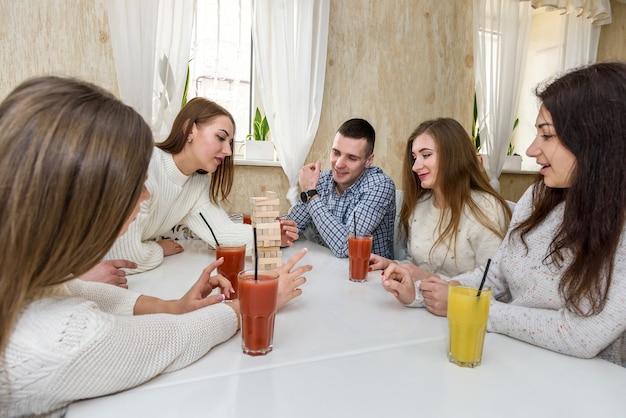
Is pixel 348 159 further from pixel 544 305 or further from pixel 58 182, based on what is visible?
pixel 58 182

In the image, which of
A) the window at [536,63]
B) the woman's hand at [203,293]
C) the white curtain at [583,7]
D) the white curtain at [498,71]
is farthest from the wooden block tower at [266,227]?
the window at [536,63]

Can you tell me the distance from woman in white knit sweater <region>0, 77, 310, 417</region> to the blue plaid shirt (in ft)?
4.30

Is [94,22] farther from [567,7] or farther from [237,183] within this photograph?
Answer: [567,7]

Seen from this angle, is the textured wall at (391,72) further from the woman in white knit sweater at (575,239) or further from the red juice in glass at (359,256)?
the woman in white knit sweater at (575,239)

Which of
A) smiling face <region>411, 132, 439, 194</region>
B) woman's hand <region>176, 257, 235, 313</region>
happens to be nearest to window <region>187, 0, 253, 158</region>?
smiling face <region>411, 132, 439, 194</region>

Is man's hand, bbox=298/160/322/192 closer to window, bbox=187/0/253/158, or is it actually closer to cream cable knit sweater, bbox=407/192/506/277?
cream cable knit sweater, bbox=407/192/506/277

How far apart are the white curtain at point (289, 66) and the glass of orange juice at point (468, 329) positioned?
223 cm

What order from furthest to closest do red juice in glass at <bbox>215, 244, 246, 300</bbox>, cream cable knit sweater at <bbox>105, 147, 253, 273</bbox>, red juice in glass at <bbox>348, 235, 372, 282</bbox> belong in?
1. cream cable knit sweater at <bbox>105, 147, 253, 273</bbox>
2. red juice in glass at <bbox>348, 235, 372, 282</bbox>
3. red juice in glass at <bbox>215, 244, 246, 300</bbox>

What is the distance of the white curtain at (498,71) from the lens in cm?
367

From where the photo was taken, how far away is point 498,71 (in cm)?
372

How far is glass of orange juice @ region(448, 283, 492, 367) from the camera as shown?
2.85ft

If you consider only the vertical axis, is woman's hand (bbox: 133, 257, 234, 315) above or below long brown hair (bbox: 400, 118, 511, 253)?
below

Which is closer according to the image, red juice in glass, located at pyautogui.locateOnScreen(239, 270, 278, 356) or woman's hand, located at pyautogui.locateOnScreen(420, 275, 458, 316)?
red juice in glass, located at pyautogui.locateOnScreen(239, 270, 278, 356)

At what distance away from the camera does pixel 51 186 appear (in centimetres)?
64
